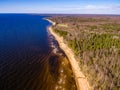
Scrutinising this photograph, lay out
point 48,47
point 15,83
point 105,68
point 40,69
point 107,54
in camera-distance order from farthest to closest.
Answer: point 48,47 → point 107,54 → point 40,69 → point 105,68 → point 15,83

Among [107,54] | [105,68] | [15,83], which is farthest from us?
[107,54]

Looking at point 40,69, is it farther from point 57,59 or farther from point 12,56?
point 12,56

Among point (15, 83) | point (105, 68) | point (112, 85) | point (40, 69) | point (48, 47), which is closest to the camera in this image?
point (112, 85)

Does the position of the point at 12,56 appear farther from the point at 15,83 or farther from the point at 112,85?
the point at 112,85

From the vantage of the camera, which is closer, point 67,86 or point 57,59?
point 67,86

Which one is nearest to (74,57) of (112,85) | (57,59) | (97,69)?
(57,59)

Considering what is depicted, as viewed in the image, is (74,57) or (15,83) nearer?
(15,83)

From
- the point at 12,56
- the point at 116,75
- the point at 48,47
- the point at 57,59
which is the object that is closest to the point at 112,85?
the point at 116,75

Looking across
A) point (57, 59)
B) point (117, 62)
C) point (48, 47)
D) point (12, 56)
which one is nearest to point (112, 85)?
point (117, 62)

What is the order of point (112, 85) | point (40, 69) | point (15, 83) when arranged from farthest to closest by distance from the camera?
point (40, 69), point (15, 83), point (112, 85)
